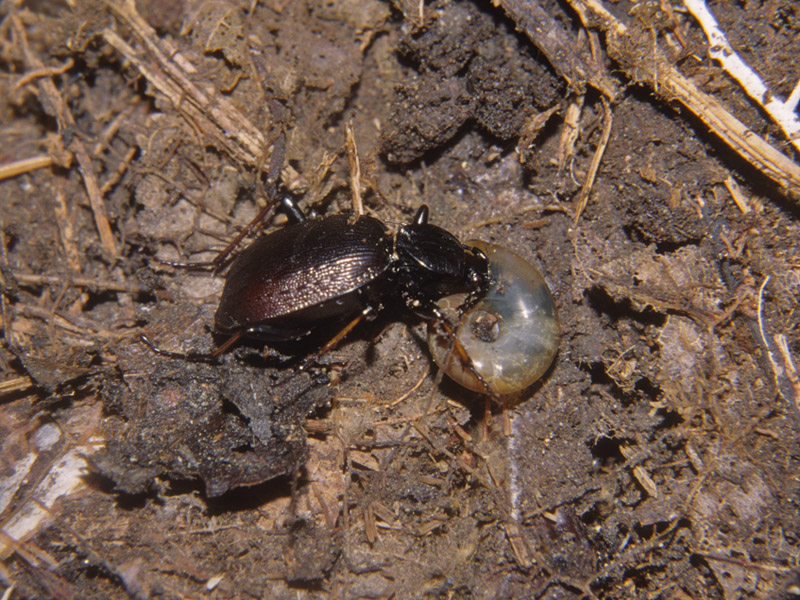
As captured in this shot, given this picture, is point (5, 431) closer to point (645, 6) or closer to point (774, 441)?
point (774, 441)

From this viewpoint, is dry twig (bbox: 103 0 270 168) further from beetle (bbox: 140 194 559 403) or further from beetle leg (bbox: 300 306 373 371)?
beetle leg (bbox: 300 306 373 371)

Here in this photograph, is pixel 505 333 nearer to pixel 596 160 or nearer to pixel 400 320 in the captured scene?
pixel 400 320

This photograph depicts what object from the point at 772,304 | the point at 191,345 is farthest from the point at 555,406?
the point at 191,345

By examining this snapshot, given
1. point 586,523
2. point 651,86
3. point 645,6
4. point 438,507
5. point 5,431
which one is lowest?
point 5,431

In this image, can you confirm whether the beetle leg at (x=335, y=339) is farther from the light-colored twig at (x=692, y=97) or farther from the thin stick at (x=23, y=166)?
the thin stick at (x=23, y=166)

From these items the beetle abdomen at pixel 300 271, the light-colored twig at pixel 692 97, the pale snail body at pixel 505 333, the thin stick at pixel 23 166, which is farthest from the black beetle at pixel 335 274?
the thin stick at pixel 23 166

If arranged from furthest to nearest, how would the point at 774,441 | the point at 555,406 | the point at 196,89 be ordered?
the point at 196,89, the point at 555,406, the point at 774,441
